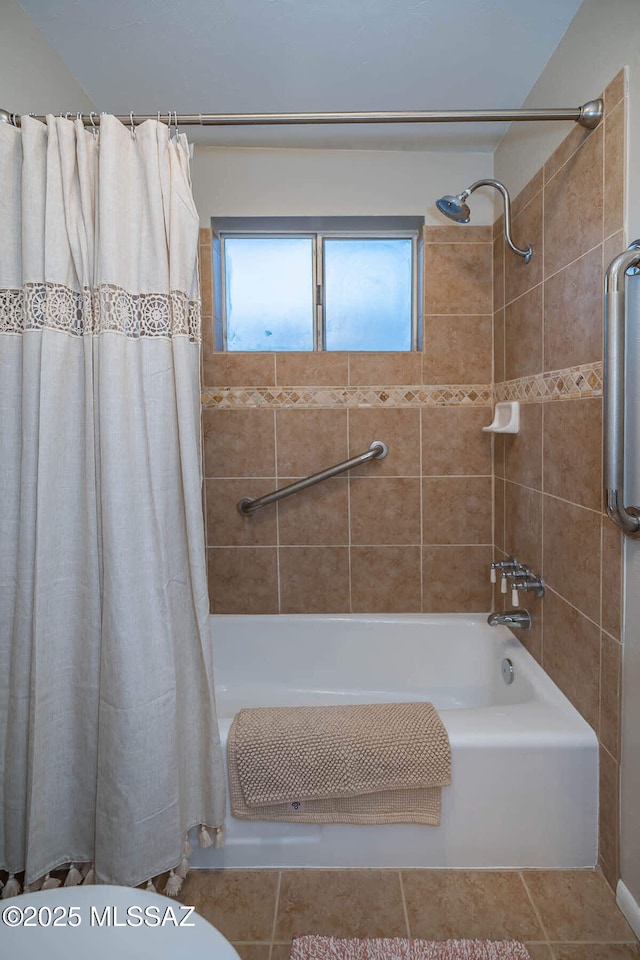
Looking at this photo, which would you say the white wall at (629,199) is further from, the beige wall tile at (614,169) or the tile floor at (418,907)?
the tile floor at (418,907)

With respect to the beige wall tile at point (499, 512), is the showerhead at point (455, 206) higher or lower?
higher

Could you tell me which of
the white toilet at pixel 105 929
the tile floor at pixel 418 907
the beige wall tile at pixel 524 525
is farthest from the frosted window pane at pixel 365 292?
the white toilet at pixel 105 929

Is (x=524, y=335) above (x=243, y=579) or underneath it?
above

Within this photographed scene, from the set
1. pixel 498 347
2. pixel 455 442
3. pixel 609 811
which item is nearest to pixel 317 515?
pixel 455 442

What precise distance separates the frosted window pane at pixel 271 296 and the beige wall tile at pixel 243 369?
12 centimetres

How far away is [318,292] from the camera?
2324 mm

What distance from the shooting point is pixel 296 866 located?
4.79ft

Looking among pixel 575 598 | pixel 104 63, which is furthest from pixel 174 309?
pixel 575 598

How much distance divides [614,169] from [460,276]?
3.12ft

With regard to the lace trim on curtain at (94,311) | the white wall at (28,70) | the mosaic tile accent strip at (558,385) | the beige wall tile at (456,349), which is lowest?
the mosaic tile accent strip at (558,385)

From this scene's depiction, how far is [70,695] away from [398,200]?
6.90 feet

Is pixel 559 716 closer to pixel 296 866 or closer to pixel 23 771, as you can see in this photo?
pixel 296 866

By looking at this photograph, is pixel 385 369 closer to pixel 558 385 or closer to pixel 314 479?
pixel 314 479

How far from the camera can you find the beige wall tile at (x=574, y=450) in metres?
1.39
